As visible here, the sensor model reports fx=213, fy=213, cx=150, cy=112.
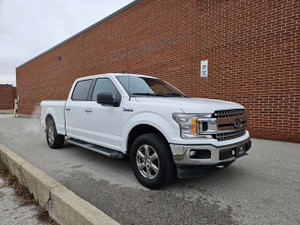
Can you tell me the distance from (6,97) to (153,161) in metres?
53.1

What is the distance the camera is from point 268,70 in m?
6.42

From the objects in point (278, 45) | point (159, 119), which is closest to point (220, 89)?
point (278, 45)

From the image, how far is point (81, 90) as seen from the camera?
500 cm

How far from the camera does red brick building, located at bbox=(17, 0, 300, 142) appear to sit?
6.09m

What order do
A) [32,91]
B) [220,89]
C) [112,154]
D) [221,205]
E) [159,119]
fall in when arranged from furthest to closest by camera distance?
[32,91] → [220,89] → [112,154] → [159,119] → [221,205]

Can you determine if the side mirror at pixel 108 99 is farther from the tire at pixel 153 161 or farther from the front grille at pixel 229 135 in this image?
the front grille at pixel 229 135

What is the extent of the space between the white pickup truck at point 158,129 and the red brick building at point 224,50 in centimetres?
351

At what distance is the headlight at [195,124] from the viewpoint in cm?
280

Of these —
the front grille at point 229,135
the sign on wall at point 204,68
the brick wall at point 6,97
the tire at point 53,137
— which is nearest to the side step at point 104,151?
the tire at point 53,137

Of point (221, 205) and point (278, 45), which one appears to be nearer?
point (221, 205)

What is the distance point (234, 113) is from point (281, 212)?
55.3 inches

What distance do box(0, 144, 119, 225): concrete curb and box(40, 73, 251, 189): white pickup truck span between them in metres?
1.11

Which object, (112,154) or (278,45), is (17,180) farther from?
(278,45)

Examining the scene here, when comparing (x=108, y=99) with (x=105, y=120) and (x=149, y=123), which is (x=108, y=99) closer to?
(x=105, y=120)
